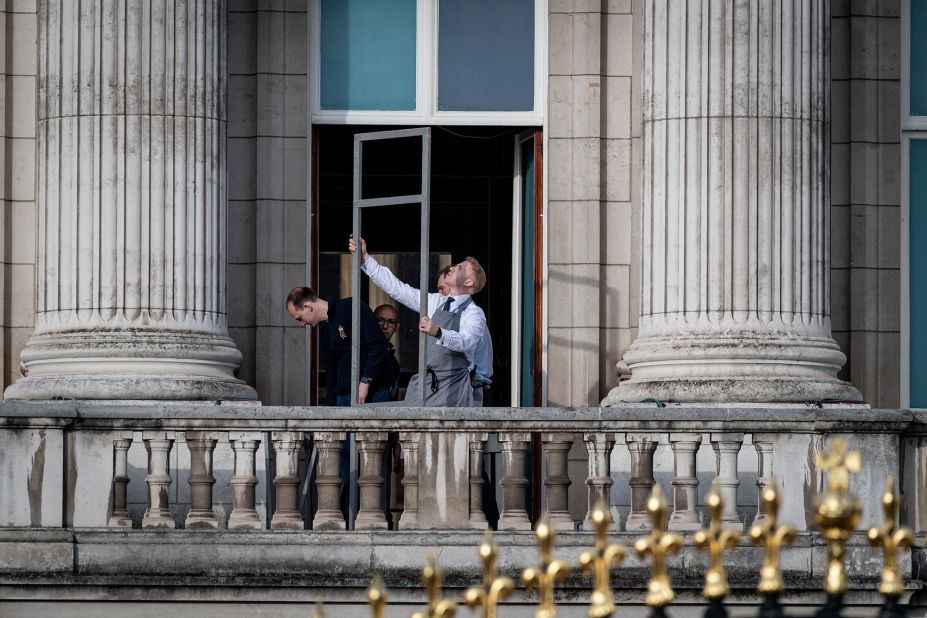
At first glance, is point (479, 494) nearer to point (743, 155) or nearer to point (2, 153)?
point (743, 155)

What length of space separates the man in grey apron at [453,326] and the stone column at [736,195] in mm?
1558

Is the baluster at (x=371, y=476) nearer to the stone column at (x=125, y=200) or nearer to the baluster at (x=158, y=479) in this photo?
the baluster at (x=158, y=479)

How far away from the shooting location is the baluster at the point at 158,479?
48.7ft

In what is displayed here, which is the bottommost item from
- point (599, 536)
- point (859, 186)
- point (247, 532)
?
point (247, 532)

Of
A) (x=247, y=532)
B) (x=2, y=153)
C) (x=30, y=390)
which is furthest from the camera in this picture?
(x=2, y=153)

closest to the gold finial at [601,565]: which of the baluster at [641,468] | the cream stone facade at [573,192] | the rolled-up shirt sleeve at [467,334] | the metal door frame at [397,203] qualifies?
the baluster at [641,468]

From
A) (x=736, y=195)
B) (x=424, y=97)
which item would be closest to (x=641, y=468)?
(x=736, y=195)

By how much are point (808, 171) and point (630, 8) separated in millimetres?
3339

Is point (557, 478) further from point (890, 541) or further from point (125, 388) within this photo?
point (890, 541)

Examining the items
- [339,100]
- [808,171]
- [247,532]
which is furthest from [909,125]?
[247,532]

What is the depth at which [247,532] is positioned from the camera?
1469cm

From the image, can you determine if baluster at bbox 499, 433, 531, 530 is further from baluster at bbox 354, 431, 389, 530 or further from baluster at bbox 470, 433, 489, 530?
baluster at bbox 354, 431, 389, 530

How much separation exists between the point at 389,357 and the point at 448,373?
1.81 ft

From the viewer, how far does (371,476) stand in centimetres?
1486
